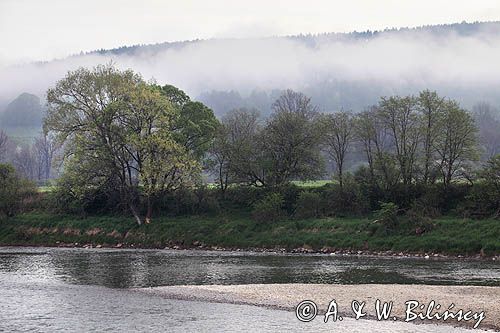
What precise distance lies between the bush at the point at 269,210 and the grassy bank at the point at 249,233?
1.10 m

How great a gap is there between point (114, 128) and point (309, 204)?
2765 centimetres

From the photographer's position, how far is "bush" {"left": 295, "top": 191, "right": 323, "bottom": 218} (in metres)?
73.9

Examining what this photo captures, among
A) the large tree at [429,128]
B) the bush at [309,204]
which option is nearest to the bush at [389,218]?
the large tree at [429,128]

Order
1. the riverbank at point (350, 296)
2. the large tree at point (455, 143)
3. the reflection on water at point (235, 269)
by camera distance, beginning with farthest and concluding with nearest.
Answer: the large tree at point (455, 143) → the reflection on water at point (235, 269) → the riverbank at point (350, 296)

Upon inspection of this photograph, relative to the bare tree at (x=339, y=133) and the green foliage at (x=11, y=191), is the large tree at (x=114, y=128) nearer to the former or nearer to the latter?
the green foliage at (x=11, y=191)

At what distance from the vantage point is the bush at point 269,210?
241 ft

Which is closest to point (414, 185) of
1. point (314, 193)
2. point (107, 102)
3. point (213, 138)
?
point (314, 193)

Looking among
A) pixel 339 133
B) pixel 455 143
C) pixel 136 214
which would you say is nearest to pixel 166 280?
pixel 136 214

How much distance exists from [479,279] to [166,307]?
72.2 ft

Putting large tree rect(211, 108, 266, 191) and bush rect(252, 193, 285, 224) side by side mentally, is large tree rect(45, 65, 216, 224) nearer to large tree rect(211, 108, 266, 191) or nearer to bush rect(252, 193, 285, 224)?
large tree rect(211, 108, 266, 191)

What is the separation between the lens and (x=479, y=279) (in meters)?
39.5

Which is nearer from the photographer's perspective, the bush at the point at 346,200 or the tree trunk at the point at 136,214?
the bush at the point at 346,200

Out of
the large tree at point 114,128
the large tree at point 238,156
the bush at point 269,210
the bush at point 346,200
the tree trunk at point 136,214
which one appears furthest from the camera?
the large tree at point 238,156

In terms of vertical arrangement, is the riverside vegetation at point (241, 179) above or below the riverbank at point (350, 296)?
above
